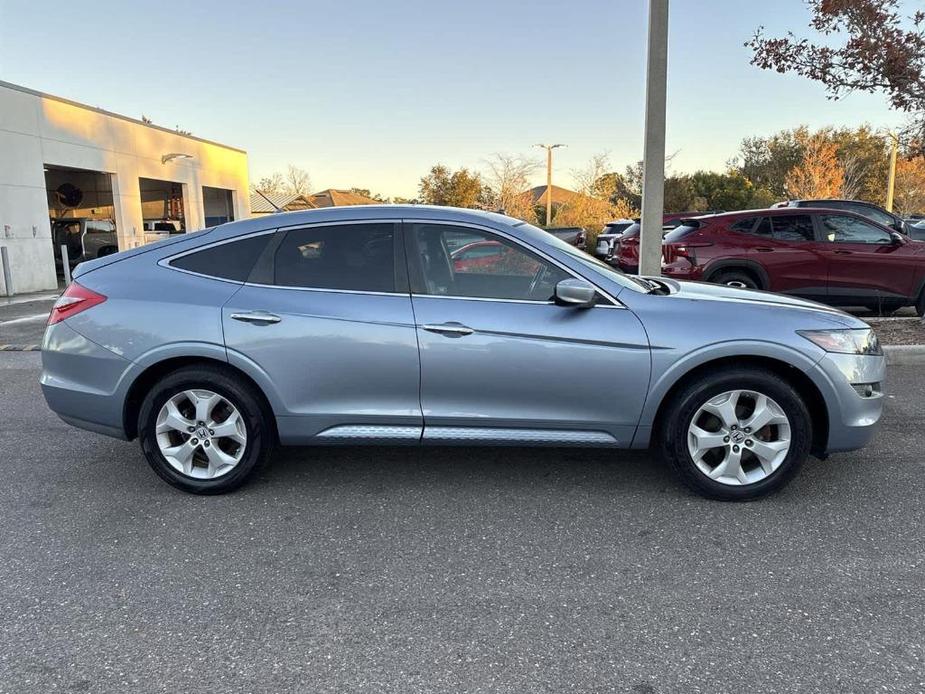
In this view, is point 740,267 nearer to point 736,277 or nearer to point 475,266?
point 736,277

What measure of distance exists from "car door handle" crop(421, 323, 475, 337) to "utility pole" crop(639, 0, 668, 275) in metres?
4.56

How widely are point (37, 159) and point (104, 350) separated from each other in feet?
54.6

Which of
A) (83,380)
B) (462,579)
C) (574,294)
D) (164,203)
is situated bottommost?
(462,579)

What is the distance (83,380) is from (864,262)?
30.6 feet

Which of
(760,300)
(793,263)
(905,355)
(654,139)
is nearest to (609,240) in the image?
→ (793,263)

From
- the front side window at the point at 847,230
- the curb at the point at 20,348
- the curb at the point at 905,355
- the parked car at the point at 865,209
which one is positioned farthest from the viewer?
the parked car at the point at 865,209

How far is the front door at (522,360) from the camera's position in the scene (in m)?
3.73

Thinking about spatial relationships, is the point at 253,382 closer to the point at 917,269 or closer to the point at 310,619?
Result: the point at 310,619

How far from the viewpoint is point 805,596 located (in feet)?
9.46

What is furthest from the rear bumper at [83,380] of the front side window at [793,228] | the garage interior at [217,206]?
the garage interior at [217,206]

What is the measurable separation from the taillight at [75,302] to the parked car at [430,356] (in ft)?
0.04

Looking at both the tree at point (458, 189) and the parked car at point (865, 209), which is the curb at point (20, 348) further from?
the tree at point (458, 189)

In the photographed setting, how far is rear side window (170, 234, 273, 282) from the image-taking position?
3996mm

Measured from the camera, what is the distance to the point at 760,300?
400cm
